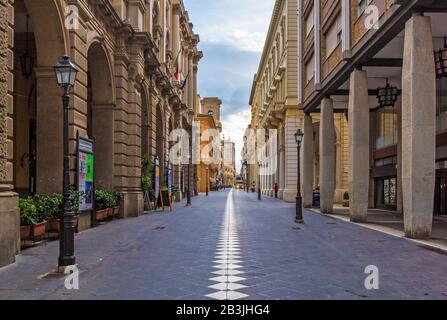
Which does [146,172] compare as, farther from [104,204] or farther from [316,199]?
[316,199]

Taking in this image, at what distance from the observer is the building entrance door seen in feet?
74.4

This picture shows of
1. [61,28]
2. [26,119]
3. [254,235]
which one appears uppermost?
[61,28]

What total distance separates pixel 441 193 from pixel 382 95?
499cm

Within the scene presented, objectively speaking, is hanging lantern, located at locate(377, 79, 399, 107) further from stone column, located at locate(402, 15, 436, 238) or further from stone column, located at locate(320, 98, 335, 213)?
stone column, located at locate(402, 15, 436, 238)

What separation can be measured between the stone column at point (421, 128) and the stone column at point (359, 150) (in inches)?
241

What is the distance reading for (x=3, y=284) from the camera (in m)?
8.05

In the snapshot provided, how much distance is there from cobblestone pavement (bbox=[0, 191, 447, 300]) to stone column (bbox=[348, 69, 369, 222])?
4.61 meters

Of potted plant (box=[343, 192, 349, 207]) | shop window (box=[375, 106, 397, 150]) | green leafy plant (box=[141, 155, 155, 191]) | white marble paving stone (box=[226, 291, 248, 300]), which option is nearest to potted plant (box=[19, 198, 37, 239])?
white marble paving stone (box=[226, 291, 248, 300])

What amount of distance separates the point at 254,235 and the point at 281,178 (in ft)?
107

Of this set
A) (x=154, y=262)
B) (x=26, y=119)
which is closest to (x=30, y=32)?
(x=26, y=119)

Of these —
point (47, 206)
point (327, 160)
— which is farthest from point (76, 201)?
point (327, 160)

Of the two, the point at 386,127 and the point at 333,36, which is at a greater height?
the point at 333,36

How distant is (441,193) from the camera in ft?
76.0
